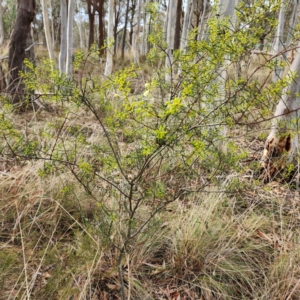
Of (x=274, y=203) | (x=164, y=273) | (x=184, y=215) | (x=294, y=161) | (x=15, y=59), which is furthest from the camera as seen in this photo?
(x=15, y=59)

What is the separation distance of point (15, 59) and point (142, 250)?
3903 millimetres

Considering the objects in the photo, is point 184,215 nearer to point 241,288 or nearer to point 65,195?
point 241,288

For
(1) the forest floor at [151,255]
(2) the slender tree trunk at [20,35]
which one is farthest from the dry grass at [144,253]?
(2) the slender tree trunk at [20,35]

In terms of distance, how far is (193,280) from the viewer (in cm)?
151

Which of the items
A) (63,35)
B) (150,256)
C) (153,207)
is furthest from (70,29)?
(150,256)

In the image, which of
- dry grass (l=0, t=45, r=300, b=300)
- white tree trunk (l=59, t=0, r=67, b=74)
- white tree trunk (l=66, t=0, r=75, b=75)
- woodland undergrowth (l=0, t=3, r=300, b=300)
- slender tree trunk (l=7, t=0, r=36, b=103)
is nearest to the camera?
woodland undergrowth (l=0, t=3, r=300, b=300)

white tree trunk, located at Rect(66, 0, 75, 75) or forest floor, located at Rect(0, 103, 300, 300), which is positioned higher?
white tree trunk, located at Rect(66, 0, 75, 75)

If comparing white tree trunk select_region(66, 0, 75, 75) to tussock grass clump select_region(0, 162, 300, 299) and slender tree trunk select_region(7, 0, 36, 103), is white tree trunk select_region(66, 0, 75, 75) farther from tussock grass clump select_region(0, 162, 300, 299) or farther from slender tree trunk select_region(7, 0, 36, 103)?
tussock grass clump select_region(0, 162, 300, 299)

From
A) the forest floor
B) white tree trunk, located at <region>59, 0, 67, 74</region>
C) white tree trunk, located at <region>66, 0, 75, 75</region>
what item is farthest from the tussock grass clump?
white tree trunk, located at <region>59, 0, 67, 74</region>

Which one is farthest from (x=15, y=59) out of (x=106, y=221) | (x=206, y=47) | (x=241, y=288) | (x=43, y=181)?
(x=241, y=288)

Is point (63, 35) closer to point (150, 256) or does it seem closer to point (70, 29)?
point (70, 29)

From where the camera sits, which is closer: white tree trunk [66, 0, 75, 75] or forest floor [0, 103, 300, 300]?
forest floor [0, 103, 300, 300]

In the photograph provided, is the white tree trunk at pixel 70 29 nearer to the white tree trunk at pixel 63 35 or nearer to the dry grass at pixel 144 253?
the white tree trunk at pixel 63 35

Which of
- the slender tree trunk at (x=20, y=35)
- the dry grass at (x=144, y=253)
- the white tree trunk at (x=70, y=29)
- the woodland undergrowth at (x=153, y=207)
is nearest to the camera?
the woodland undergrowth at (x=153, y=207)
